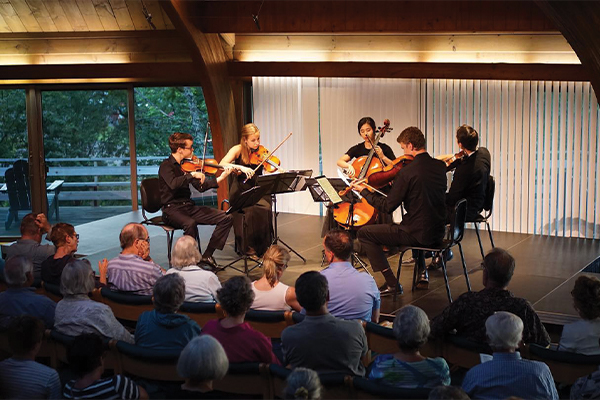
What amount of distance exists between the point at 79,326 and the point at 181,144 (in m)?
3.30

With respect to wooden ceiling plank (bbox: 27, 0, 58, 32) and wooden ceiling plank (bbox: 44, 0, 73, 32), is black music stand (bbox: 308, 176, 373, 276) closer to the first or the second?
wooden ceiling plank (bbox: 44, 0, 73, 32)

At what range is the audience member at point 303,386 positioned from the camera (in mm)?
2555

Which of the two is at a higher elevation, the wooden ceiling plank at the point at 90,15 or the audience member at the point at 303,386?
the wooden ceiling plank at the point at 90,15

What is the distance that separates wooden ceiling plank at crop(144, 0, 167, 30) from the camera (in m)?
9.41

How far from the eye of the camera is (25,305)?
4.27 meters

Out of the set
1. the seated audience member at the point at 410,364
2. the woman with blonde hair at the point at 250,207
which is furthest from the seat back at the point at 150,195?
the seated audience member at the point at 410,364

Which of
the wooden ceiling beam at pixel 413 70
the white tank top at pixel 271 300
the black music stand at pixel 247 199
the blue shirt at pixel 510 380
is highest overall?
the wooden ceiling beam at pixel 413 70

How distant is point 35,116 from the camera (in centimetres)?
1093

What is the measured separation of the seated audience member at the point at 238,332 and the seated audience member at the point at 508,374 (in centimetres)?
97

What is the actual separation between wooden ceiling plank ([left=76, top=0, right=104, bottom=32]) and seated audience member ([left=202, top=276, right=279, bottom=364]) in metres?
7.19

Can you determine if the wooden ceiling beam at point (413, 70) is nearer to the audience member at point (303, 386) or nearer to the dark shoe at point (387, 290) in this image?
the dark shoe at point (387, 290)

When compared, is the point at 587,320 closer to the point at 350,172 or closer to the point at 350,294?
the point at 350,294

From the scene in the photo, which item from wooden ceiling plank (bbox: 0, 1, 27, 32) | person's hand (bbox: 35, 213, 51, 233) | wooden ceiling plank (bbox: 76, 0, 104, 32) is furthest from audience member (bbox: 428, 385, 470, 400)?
wooden ceiling plank (bbox: 0, 1, 27, 32)

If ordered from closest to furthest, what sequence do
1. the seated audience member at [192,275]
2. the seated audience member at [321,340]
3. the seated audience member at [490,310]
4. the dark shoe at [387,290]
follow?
the seated audience member at [321,340] < the seated audience member at [490,310] < the seated audience member at [192,275] < the dark shoe at [387,290]
